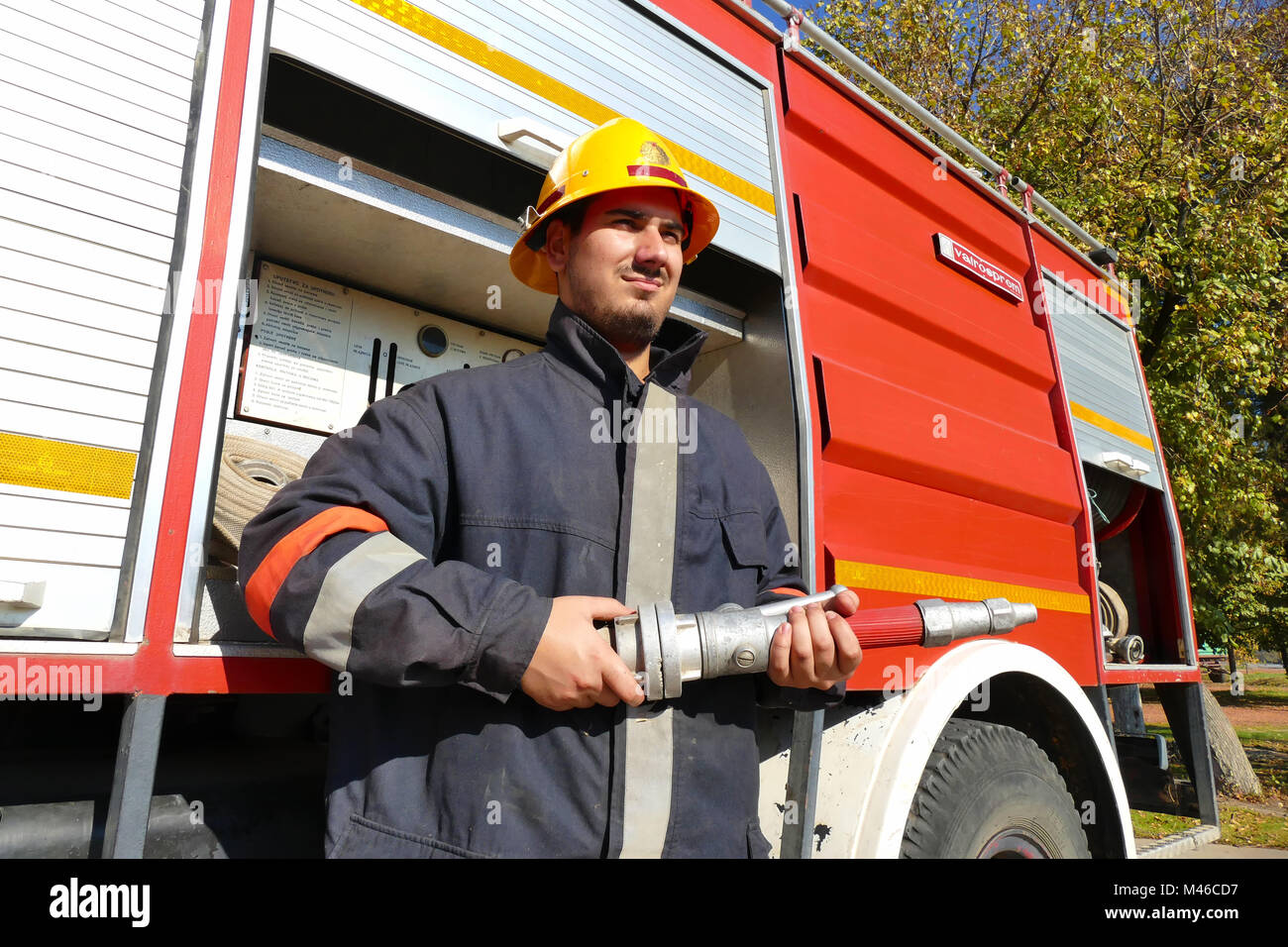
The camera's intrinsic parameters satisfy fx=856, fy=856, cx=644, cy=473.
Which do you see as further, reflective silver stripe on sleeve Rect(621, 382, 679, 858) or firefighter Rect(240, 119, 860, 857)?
reflective silver stripe on sleeve Rect(621, 382, 679, 858)

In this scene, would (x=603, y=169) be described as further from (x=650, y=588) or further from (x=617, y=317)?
(x=650, y=588)

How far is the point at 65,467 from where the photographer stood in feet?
3.80

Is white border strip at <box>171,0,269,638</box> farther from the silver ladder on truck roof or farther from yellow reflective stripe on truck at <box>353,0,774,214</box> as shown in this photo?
the silver ladder on truck roof

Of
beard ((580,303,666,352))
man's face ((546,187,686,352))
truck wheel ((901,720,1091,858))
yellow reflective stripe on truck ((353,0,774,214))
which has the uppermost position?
yellow reflective stripe on truck ((353,0,774,214))

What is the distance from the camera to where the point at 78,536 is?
1162 mm

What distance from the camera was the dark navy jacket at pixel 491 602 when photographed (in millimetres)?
1197

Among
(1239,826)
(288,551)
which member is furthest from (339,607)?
(1239,826)

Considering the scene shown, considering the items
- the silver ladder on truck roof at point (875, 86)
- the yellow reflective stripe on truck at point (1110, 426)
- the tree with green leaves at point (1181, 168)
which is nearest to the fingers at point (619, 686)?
the silver ladder on truck roof at point (875, 86)

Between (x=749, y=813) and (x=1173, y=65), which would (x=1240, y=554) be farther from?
(x=749, y=813)

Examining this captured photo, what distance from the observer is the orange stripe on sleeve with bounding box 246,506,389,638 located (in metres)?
1.21

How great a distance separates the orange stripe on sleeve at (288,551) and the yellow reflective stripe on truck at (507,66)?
103cm

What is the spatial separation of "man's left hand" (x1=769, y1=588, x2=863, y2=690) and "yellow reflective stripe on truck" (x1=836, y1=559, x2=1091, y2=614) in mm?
812

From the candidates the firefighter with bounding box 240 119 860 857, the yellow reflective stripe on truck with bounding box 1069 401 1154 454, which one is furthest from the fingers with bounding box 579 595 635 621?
the yellow reflective stripe on truck with bounding box 1069 401 1154 454

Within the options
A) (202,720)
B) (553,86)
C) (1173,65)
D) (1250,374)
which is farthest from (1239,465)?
(202,720)
